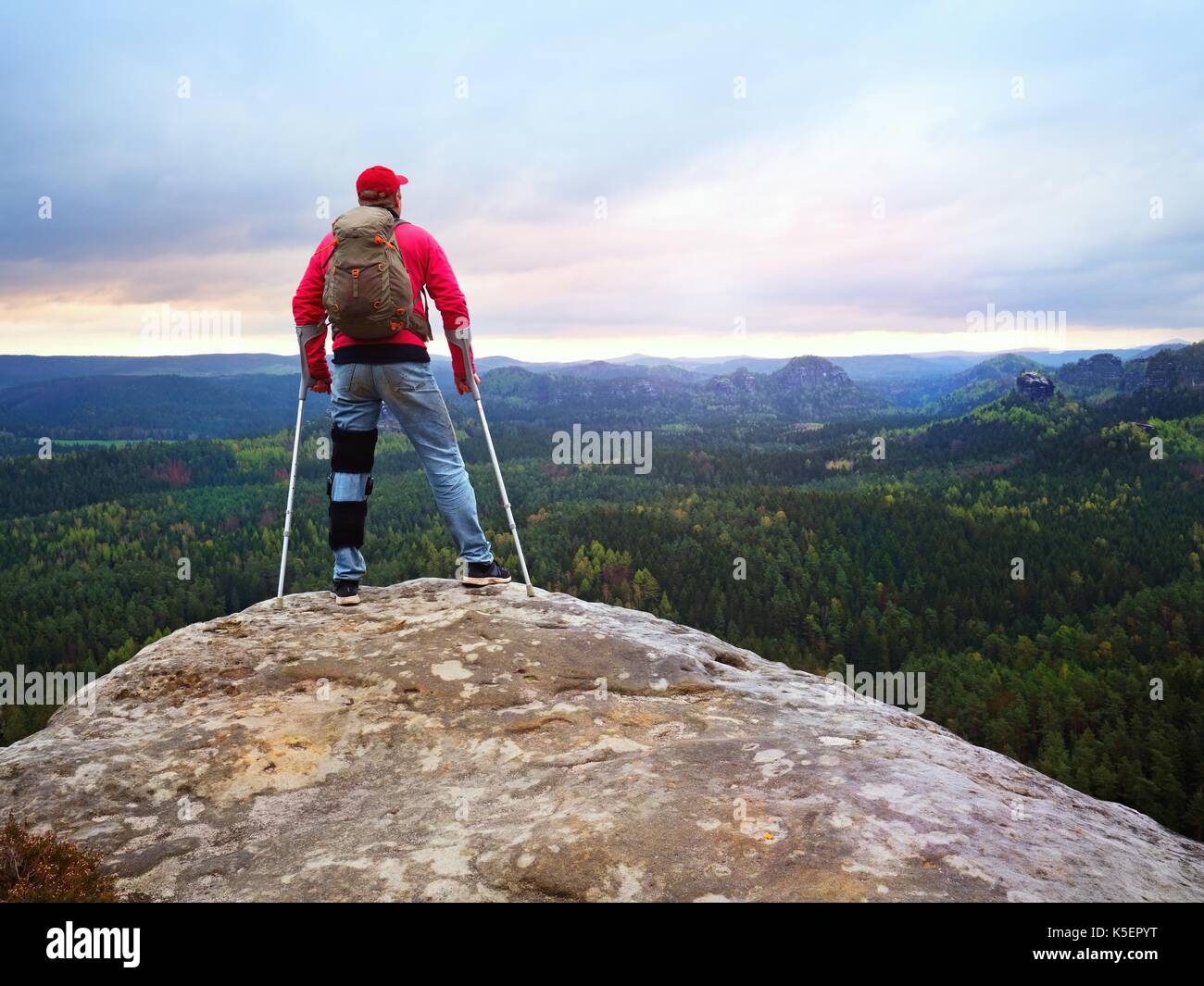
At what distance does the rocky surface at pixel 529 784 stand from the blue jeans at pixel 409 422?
3.83 feet

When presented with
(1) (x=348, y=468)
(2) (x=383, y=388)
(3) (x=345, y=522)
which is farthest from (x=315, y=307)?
(3) (x=345, y=522)

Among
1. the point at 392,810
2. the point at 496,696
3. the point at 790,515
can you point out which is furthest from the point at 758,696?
the point at 790,515

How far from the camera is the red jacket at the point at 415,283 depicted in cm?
880

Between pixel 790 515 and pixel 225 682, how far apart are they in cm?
12993

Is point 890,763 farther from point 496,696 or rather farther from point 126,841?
point 126,841

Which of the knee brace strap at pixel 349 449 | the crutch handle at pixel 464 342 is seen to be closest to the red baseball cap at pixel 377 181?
the crutch handle at pixel 464 342

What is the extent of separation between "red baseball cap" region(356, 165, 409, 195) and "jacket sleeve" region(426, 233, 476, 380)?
719 mm

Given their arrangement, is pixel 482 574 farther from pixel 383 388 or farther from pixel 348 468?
pixel 383 388

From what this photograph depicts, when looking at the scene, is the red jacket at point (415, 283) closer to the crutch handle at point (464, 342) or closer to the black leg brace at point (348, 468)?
the crutch handle at point (464, 342)

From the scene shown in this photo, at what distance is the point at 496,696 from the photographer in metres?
7.66

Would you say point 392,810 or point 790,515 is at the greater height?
point 392,810

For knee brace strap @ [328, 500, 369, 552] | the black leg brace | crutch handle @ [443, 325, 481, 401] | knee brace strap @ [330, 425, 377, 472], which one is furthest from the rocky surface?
crutch handle @ [443, 325, 481, 401]

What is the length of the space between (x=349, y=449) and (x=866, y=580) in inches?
4155
